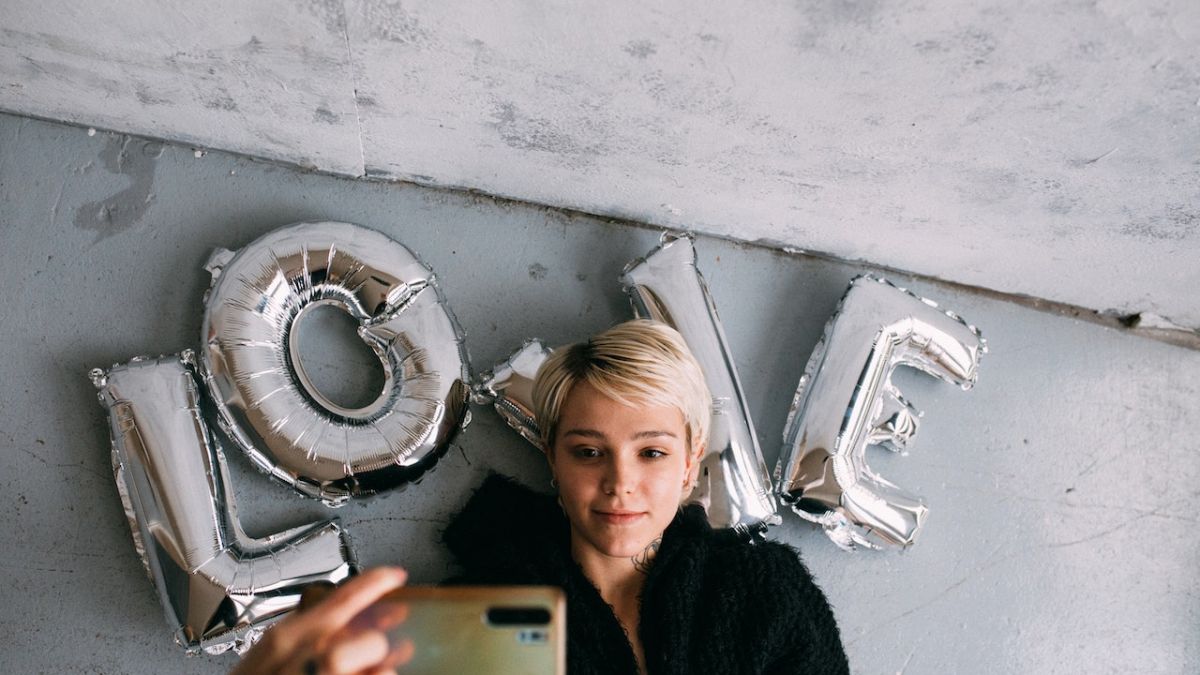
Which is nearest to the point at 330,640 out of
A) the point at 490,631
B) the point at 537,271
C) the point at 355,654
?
the point at 355,654

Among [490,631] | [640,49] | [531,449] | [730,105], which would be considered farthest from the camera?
[531,449]

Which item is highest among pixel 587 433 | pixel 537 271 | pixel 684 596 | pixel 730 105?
pixel 730 105

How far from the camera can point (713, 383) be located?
1.47 metres

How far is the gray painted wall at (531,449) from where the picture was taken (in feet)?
4.67

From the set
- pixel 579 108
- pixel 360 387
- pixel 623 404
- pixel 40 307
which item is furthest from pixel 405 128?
pixel 40 307

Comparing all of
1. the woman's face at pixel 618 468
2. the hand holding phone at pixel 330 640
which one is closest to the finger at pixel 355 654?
the hand holding phone at pixel 330 640

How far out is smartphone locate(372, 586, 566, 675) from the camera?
0.95 metres

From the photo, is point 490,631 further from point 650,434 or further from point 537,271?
point 537,271

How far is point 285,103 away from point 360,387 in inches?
18.5

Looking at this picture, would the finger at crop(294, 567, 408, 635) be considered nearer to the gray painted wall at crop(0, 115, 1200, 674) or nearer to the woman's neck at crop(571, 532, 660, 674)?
the woman's neck at crop(571, 532, 660, 674)

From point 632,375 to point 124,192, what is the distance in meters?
0.92

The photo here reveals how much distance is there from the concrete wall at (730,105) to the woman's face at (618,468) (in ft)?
1.42

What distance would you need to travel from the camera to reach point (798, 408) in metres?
1.54

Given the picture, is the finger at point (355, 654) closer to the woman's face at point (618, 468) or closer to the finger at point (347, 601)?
the finger at point (347, 601)
